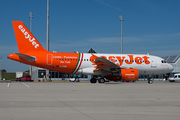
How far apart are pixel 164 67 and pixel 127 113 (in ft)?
78.1

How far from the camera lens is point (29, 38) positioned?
26.6m

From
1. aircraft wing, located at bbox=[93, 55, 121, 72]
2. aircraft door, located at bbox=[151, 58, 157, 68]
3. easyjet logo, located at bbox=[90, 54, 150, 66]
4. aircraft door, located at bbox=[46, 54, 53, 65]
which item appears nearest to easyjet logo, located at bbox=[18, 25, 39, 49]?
aircraft door, located at bbox=[46, 54, 53, 65]

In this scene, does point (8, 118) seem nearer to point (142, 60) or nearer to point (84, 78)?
point (142, 60)

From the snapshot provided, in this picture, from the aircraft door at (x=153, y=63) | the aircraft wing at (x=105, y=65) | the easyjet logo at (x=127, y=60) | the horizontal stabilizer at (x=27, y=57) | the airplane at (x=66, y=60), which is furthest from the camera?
the aircraft door at (x=153, y=63)

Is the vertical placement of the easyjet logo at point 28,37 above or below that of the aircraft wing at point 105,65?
above

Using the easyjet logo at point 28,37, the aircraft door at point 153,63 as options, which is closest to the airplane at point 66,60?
the easyjet logo at point 28,37

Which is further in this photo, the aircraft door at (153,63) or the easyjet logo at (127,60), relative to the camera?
the aircraft door at (153,63)

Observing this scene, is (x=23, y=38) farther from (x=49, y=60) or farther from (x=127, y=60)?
(x=127, y=60)

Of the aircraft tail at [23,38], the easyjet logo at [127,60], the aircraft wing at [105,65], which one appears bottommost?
the aircraft wing at [105,65]

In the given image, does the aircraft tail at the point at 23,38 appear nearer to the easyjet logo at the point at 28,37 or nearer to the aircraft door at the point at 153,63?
the easyjet logo at the point at 28,37

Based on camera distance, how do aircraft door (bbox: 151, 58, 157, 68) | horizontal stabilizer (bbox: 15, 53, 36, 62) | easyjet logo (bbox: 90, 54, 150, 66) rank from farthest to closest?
aircraft door (bbox: 151, 58, 157, 68), easyjet logo (bbox: 90, 54, 150, 66), horizontal stabilizer (bbox: 15, 53, 36, 62)

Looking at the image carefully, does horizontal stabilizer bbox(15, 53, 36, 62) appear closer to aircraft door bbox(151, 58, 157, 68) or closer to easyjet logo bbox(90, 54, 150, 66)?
easyjet logo bbox(90, 54, 150, 66)

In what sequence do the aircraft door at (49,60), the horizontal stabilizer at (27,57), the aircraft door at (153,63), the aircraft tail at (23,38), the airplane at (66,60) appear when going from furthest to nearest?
the aircraft door at (153,63) < the aircraft tail at (23,38) < the aircraft door at (49,60) < the airplane at (66,60) < the horizontal stabilizer at (27,57)

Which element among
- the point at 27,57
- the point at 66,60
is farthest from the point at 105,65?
the point at 27,57
